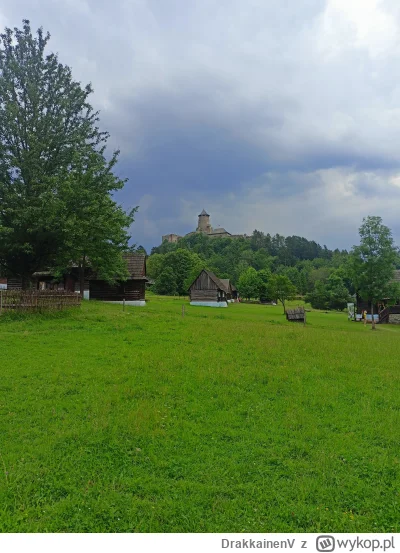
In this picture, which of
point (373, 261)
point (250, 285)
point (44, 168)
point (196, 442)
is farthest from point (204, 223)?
point (196, 442)

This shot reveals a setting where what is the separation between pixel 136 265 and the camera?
37.2 metres

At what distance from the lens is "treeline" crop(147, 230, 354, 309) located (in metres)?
74.8

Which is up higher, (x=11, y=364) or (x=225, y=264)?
(x=225, y=264)

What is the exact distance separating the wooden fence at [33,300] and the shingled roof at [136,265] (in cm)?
1496

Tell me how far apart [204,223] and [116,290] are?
16436 centimetres

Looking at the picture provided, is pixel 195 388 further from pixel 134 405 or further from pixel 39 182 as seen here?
pixel 39 182

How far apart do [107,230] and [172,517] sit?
2074 cm

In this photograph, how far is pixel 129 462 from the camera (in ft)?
19.0

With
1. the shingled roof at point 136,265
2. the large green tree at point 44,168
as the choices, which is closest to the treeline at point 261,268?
the shingled roof at point 136,265

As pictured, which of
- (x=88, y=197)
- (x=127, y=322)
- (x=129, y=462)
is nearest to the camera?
(x=129, y=462)

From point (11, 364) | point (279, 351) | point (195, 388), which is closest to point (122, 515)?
point (195, 388)

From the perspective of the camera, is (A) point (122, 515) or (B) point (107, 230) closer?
(A) point (122, 515)

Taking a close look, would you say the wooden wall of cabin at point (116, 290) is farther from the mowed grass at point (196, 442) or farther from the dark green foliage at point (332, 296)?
the dark green foliage at point (332, 296)

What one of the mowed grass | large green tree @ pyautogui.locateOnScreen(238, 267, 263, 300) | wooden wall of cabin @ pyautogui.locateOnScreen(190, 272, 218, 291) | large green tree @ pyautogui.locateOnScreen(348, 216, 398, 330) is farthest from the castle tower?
the mowed grass
